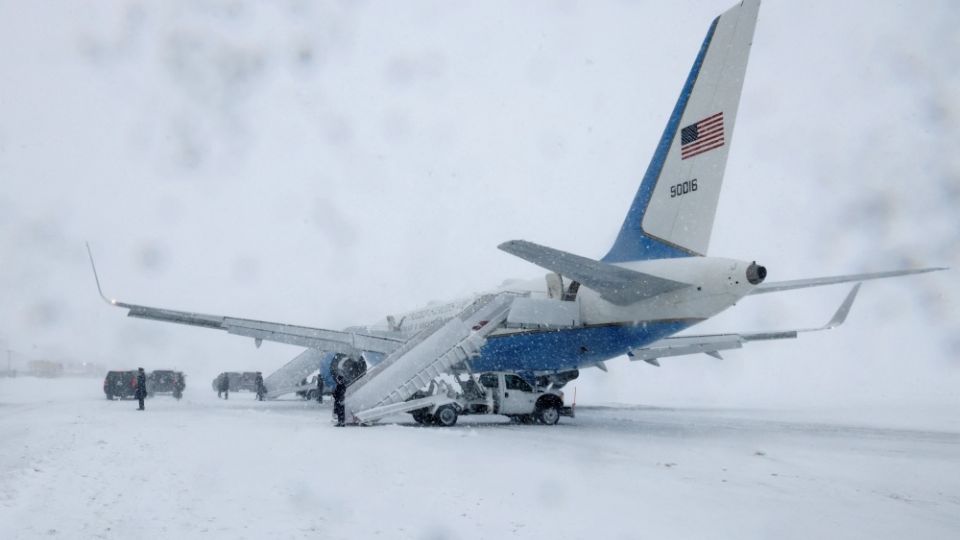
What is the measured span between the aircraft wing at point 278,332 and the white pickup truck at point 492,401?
4539 millimetres

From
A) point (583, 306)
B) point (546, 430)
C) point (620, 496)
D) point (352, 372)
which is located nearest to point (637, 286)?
point (583, 306)

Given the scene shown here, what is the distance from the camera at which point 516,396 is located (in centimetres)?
1838

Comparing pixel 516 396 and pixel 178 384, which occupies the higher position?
pixel 178 384

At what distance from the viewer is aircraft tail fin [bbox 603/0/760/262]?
45.3 feet

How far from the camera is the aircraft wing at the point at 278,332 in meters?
21.3

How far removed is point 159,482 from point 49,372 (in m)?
142

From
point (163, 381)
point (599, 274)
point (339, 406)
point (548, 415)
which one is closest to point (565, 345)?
point (548, 415)

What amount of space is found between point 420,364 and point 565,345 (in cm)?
405

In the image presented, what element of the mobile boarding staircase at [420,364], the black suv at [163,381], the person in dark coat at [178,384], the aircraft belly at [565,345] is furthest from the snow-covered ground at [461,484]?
the black suv at [163,381]

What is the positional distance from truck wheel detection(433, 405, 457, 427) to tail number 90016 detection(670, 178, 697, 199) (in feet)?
24.6

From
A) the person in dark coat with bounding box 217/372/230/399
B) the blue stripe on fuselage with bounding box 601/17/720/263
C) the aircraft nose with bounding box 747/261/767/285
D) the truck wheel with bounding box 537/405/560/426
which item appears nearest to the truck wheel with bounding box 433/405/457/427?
the truck wheel with bounding box 537/405/560/426

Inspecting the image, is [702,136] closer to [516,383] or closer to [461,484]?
[516,383]

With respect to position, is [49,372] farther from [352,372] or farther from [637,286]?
[637,286]

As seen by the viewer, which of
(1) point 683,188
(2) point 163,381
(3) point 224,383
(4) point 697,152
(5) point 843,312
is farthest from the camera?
(2) point 163,381
